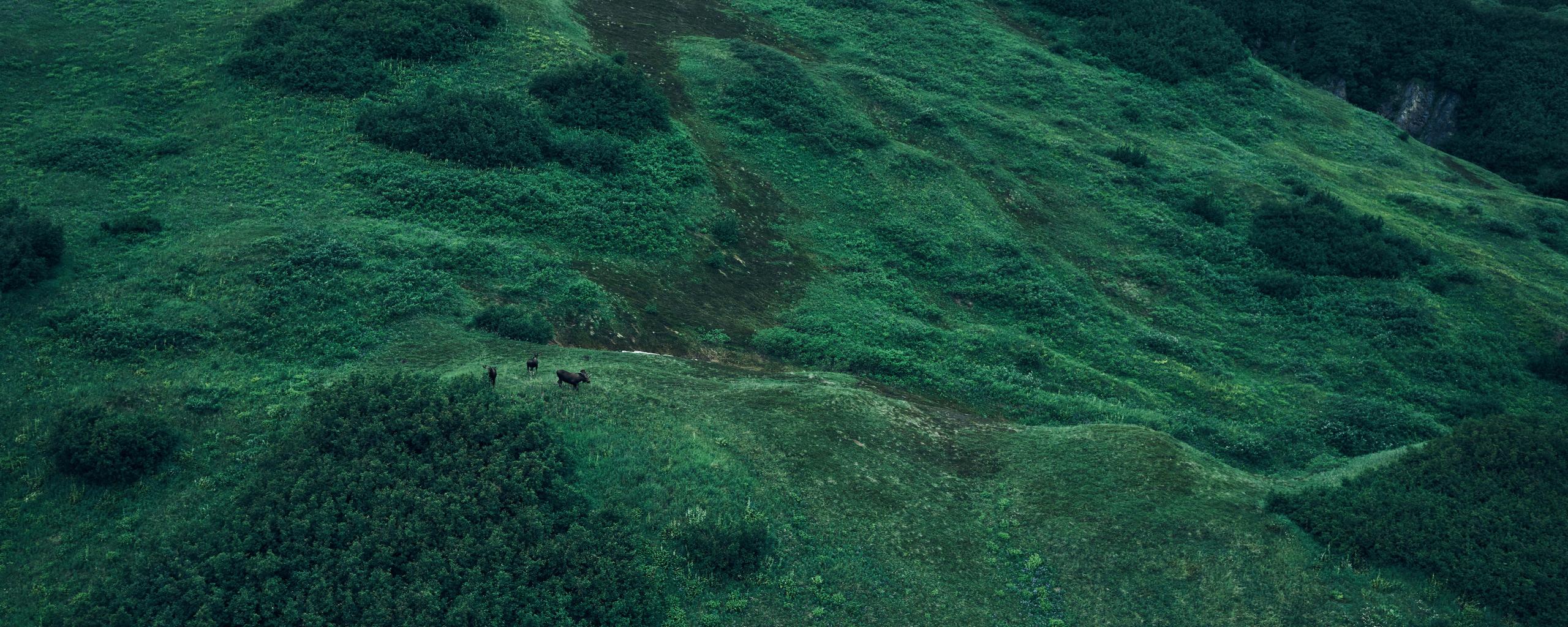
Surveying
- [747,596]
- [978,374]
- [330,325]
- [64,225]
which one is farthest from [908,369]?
[64,225]

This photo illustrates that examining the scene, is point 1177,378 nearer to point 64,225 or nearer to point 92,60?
point 64,225

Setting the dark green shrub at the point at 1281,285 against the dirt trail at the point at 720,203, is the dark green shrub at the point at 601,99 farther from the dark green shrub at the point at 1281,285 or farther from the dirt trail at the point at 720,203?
the dark green shrub at the point at 1281,285

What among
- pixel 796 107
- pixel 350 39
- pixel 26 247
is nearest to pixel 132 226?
pixel 26 247

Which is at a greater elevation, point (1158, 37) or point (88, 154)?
point (1158, 37)

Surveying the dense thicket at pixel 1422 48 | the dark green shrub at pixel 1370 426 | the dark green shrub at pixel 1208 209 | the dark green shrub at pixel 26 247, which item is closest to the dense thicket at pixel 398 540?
the dark green shrub at pixel 26 247

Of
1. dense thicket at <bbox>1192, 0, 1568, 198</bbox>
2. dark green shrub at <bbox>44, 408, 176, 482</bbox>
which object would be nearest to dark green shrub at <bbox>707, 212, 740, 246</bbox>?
dark green shrub at <bbox>44, 408, 176, 482</bbox>

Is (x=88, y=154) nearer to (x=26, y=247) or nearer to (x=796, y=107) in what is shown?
(x=26, y=247)
